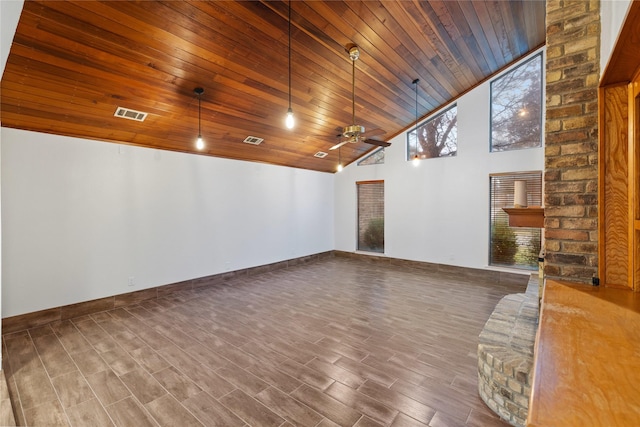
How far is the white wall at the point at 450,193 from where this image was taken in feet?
19.8

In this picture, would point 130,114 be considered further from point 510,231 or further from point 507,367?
point 510,231

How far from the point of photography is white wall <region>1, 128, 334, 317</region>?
3771 mm

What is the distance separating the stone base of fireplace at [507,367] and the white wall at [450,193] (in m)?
3.79

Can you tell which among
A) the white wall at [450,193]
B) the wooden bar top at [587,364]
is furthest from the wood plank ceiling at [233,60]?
the wooden bar top at [587,364]

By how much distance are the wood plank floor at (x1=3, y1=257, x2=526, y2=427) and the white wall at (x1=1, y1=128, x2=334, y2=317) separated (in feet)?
2.06

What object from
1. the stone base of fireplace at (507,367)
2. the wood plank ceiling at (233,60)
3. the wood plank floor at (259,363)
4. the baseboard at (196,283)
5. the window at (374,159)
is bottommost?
the wood plank floor at (259,363)

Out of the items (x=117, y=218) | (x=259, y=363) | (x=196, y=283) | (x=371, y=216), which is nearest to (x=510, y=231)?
(x=371, y=216)

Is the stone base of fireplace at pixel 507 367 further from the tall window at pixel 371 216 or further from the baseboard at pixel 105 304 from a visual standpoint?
the tall window at pixel 371 216

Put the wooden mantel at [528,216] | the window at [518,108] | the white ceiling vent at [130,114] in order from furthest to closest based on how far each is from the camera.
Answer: the window at [518,108] < the white ceiling vent at [130,114] < the wooden mantel at [528,216]

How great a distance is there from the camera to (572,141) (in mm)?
1825

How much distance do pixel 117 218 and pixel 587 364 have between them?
5558 millimetres

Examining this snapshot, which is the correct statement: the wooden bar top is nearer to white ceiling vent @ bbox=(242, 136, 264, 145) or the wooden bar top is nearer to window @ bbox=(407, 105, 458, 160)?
white ceiling vent @ bbox=(242, 136, 264, 145)

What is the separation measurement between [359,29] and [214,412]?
4492mm

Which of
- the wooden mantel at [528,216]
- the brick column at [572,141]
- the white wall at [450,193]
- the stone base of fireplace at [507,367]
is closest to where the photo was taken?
the brick column at [572,141]
